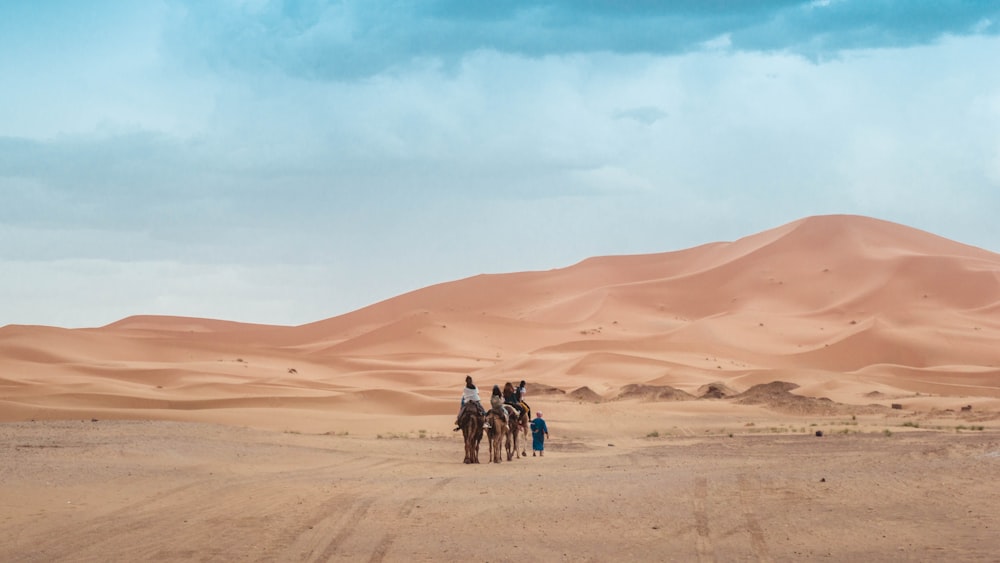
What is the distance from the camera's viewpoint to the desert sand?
44.4 ft

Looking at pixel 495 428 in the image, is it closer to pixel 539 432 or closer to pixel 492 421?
pixel 492 421

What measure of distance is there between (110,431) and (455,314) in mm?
84305

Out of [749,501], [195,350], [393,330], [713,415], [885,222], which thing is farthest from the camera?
[885,222]

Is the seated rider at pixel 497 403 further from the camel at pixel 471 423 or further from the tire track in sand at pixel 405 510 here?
the tire track in sand at pixel 405 510

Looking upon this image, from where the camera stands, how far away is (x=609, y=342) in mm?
86938

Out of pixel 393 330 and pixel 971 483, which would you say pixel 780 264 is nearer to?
pixel 393 330

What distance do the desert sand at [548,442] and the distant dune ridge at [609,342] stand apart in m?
0.35

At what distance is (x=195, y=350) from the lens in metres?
90.8

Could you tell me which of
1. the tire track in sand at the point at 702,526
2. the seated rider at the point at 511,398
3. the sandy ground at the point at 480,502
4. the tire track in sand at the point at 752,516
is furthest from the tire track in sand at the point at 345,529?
the seated rider at the point at 511,398

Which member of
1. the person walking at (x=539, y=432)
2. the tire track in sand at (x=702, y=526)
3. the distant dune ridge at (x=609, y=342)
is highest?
the distant dune ridge at (x=609, y=342)

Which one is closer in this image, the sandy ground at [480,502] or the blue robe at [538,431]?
the sandy ground at [480,502]

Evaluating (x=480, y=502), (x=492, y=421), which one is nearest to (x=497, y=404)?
(x=492, y=421)

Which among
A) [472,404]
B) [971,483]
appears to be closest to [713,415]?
[472,404]

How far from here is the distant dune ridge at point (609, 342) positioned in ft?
172
